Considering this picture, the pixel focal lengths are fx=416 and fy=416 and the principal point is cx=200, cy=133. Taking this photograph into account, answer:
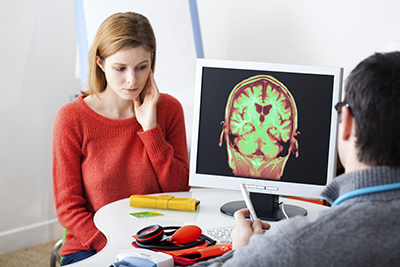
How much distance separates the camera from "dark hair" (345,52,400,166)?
0.62m

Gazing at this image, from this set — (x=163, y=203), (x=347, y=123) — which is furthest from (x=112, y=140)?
(x=347, y=123)

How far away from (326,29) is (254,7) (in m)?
0.58

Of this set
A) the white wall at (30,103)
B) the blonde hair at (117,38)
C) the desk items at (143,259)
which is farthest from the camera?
the white wall at (30,103)

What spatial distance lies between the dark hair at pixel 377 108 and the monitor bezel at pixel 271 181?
625 millimetres

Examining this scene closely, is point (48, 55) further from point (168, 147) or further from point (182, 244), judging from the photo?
point (182, 244)

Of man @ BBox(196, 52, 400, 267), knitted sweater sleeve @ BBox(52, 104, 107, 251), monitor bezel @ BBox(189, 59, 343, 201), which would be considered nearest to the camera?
man @ BBox(196, 52, 400, 267)

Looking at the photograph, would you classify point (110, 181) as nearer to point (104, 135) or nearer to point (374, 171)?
point (104, 135)

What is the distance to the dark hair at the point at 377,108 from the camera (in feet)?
2.03

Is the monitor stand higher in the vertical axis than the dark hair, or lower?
lower

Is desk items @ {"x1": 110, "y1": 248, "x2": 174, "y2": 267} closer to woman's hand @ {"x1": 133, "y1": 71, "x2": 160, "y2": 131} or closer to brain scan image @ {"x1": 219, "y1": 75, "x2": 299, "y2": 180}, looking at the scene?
brain scan image @ {"x1": 219, "y1": 75, "x2": 299, "y2": 180}

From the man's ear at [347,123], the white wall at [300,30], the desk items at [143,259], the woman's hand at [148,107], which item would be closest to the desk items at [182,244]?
the desk items at [143,259]

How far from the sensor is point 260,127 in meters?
1.30

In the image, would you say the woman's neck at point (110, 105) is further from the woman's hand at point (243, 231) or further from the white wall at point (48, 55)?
the white wall at point (48, 55)

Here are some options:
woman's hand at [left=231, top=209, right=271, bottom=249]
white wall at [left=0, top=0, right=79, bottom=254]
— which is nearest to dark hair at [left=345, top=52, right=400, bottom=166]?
woman's hand at [left=231, top=209, right=271, bottom=249]
